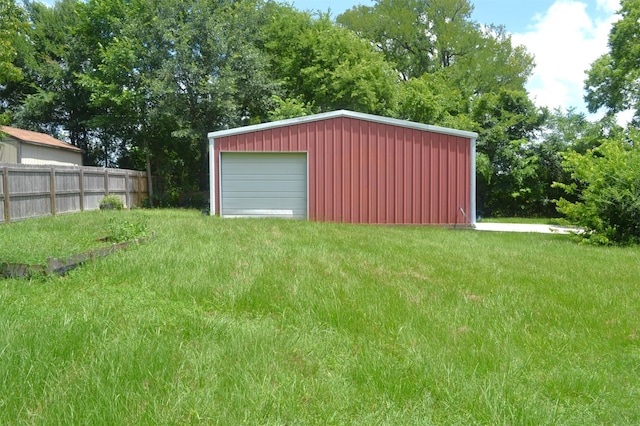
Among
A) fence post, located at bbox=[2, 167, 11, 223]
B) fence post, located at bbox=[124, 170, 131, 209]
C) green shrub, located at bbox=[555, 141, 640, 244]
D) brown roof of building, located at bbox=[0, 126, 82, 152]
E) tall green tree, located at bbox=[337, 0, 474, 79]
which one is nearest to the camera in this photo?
green shrub, located at bbox=[555, 141, 640, 244]

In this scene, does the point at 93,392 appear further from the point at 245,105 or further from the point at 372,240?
the point at 245,105

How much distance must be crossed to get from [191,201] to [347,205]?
10.5m

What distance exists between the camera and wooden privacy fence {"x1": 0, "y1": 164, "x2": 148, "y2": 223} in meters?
10.4

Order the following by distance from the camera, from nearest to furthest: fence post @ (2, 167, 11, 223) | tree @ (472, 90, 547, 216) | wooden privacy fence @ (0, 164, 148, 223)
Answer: fence post @ (2, 167, 11, 223)
wooden privacy fence @ (0, 164, 148, 223)
tree @ (472, 90, 547, 216)

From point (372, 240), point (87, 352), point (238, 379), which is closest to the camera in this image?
point (238, 379)

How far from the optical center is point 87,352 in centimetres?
263

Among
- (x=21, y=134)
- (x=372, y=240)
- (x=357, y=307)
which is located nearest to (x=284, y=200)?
A: (x=372, y=240)

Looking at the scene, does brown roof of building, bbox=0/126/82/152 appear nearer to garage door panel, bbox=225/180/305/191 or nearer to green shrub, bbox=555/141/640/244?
garage door panel, bbox=225/180/305/191

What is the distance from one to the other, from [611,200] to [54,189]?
1315cm

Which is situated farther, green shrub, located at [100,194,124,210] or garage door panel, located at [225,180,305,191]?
green shrub, located at [100,194,124,210]


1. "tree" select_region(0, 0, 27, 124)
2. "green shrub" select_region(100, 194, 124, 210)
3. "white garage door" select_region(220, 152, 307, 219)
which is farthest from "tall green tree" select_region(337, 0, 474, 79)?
"tree" select_region(0, 0, 27, 124)

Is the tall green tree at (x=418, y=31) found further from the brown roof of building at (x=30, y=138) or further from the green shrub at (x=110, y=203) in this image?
the green shrub at (x=110, y=203)

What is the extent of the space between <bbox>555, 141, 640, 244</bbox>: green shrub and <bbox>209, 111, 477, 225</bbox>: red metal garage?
297 cm

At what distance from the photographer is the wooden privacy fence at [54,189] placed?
1038 cm
